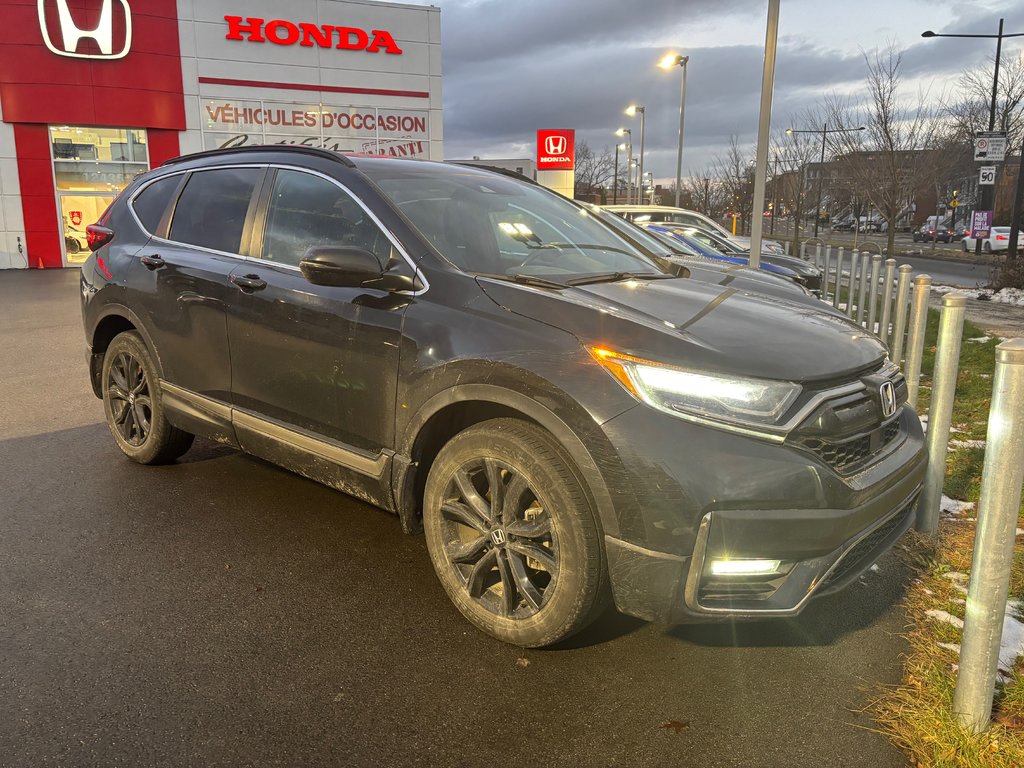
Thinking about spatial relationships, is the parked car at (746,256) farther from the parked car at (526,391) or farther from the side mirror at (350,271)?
the side mirror at (350,271)

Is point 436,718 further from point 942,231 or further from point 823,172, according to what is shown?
point 942,231

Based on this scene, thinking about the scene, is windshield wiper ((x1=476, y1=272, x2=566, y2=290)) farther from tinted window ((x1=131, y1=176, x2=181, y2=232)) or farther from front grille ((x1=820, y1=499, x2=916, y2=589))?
tinted window ((x1=131, y1=176, x2=181, y2=232))

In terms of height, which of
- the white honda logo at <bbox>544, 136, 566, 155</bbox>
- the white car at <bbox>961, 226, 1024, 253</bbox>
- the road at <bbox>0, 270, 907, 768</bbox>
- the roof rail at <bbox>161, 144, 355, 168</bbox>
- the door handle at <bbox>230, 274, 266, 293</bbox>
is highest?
the white honda logo at <bbox>544, 136, 566, 155</bbox>

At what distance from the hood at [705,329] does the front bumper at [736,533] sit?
267 millimetres

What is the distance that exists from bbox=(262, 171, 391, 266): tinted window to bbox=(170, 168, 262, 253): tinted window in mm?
261

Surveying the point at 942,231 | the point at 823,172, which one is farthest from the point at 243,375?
the point at 942,231

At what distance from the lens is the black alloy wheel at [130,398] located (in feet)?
16.0

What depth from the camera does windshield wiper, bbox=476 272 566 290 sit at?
10.4 feet

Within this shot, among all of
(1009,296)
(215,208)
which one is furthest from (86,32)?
(1009,296)

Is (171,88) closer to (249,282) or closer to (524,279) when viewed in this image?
(249,282)

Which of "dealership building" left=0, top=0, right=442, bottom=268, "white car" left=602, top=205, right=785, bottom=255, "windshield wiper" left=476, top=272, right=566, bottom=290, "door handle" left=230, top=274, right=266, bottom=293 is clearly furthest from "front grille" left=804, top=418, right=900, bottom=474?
"dealership building" left=0, top=0, right=442, bottom=268

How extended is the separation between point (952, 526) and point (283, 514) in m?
3.48

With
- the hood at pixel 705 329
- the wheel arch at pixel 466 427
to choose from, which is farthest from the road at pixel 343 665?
the hood at pixel 705 329

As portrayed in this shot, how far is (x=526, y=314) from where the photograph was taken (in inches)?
116
